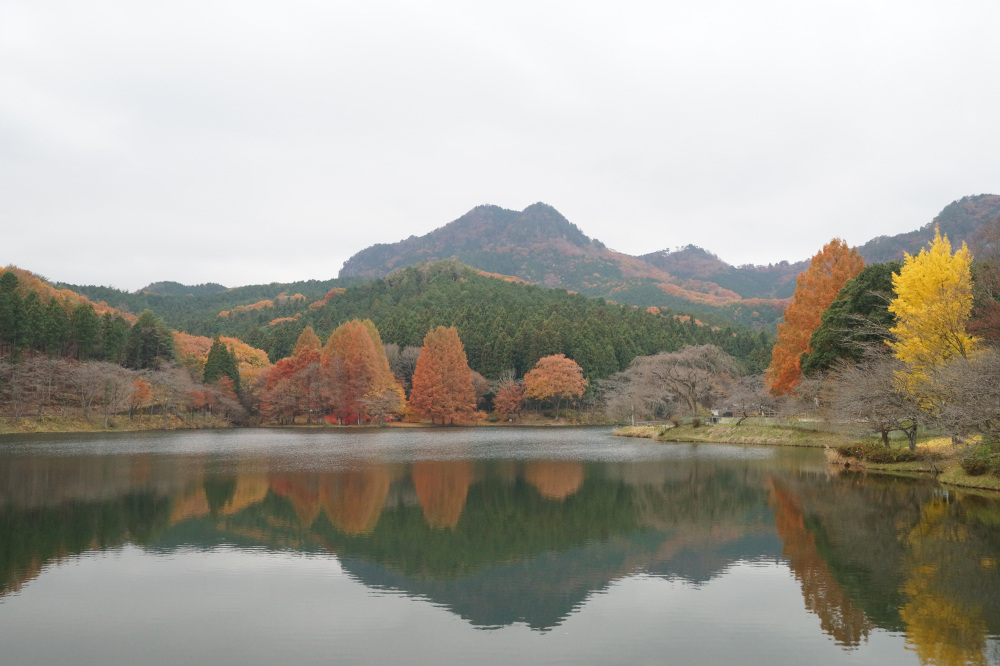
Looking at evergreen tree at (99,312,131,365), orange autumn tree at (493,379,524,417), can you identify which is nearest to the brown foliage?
orange autumn tree at (493,379,524,417)

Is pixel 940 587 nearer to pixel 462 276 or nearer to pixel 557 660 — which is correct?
pixel 557 660

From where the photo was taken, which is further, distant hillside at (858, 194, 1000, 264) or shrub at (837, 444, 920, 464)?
distant hillside at (858, 194, 1000, 264)

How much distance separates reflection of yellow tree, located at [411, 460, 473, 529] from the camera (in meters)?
16.0

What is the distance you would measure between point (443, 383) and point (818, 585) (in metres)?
55.3

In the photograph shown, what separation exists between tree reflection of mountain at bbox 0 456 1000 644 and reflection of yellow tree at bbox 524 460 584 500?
0.15 metres

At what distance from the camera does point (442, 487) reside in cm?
2081

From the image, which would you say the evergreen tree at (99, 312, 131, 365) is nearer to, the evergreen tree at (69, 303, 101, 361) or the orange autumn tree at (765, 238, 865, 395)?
the evergreen tree at (69, 303, 101, 361)

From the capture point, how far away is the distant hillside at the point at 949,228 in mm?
118250

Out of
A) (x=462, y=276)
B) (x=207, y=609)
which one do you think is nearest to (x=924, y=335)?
(x=207, y=609)

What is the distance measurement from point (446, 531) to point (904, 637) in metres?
8.83

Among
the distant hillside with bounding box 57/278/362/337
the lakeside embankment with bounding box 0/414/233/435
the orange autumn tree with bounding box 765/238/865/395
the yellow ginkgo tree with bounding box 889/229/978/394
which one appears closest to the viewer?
the yellow ginkgo tree with bounding box 889/229/978/394

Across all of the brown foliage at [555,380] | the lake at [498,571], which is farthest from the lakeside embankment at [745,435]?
the brown foliage at [555,380]

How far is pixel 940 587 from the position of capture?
9.82 meters

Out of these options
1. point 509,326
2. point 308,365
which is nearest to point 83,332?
point 308,365
